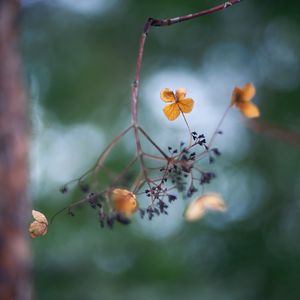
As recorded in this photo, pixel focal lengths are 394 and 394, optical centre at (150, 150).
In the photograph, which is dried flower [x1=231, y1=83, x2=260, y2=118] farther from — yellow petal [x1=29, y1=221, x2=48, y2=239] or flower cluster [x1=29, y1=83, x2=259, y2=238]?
yellow petal [x1=29, y1=221, x2=48, y2=239]

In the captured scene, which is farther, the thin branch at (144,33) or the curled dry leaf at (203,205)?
the curled dry leaf at (203,205)

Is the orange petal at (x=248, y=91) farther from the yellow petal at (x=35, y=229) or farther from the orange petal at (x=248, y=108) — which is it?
the yellow petal at (x=35, y=229)

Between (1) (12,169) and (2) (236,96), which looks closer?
(1) (12,169)

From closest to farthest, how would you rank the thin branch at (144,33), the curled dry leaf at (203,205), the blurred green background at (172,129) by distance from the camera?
the thin branch at (144,33) < the curled dry leaf at (203,205) < the blurred green background at (172,129)

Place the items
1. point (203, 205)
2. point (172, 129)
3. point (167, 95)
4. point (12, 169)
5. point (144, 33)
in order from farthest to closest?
point (172, 129), point (203, 205), point (167, 95), point (144, 33), point (12, 169)

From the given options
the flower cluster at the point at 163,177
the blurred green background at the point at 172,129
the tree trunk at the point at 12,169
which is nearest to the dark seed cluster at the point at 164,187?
the flower cluster at the point at 163,177

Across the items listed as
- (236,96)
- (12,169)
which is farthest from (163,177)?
(12,169)

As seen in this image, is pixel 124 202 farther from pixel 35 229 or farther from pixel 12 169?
pixel 12 169

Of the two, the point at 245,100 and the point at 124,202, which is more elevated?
A: the point at 245,100

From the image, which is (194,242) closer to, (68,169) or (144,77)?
(68,169)
